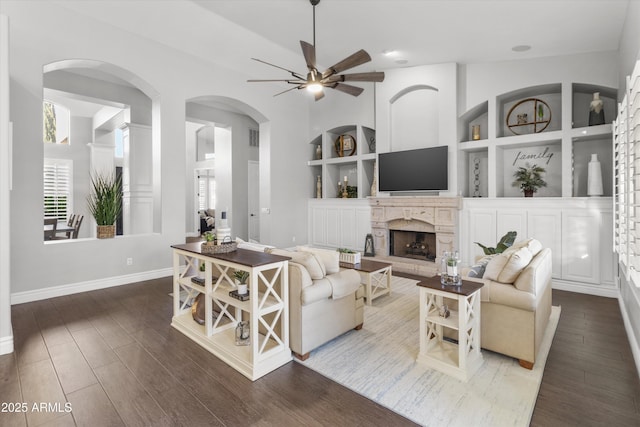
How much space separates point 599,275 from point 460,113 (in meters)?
3.11

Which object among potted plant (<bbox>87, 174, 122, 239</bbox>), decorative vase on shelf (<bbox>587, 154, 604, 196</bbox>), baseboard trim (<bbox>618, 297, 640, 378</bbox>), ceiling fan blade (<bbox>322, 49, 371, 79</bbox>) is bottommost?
baseboard trim (<bbox>618, 297, 640, 378</bbox>)

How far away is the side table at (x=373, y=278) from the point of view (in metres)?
3.93

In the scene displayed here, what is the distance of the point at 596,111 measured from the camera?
440 centimetres

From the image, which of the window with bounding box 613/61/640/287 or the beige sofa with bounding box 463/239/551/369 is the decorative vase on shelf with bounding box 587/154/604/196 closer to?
the window with bounding box 613/61/640/287

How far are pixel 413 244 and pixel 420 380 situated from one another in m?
4.13

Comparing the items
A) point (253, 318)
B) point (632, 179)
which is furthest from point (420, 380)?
point (632, 179)

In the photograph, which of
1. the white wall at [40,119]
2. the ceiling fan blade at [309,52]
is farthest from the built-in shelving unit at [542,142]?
the white wall at [40,119]

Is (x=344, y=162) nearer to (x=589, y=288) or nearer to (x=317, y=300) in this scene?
(x=589, y=288)

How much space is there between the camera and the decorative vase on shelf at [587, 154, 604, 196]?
4.31 metres

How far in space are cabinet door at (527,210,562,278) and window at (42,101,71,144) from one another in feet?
34.7

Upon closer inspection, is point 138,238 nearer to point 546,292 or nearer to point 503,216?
point 546,292

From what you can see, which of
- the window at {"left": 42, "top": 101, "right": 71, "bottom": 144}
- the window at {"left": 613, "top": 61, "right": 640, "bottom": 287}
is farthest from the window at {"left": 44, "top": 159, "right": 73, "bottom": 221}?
the window at {"left": 613, "top": 61, "right": 640, "bottom": 287}

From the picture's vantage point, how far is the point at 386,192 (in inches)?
251

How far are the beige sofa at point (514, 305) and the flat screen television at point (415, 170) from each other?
301 cm
